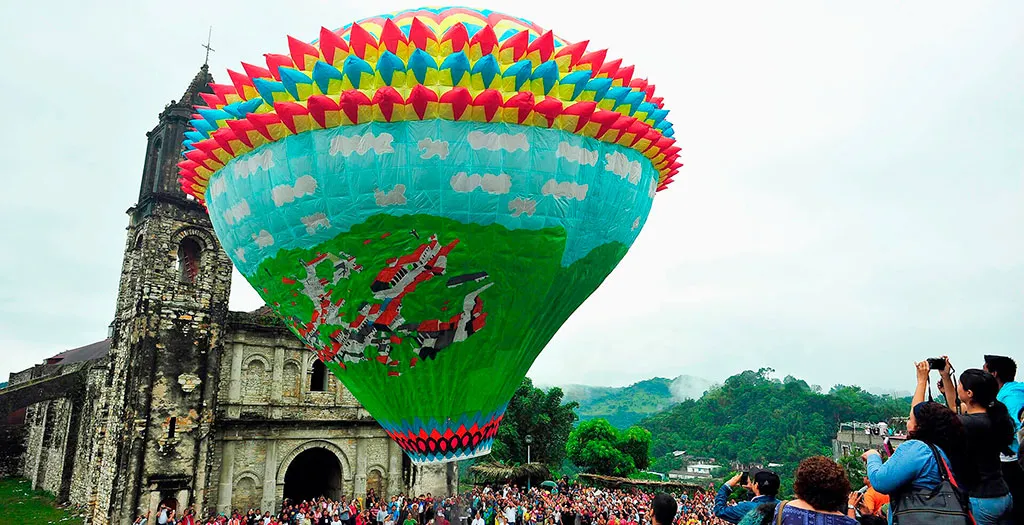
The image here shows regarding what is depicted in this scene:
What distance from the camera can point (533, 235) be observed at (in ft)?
27.0

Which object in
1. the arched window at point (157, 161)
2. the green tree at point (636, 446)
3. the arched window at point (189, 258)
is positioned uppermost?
the arched window at point (157, 161)

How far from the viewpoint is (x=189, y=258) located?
2356 centimetres

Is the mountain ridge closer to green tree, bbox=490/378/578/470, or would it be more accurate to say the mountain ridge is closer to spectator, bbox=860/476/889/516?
green tree, bbox=490/378/578/470

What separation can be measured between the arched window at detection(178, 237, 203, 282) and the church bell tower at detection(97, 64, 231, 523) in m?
0.04

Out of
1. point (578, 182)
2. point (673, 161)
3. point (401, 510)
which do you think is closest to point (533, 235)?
point (578, 182)

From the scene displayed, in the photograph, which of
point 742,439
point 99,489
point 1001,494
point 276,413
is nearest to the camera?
point 1001,494

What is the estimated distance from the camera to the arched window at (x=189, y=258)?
2320 centimetres

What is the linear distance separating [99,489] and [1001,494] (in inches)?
992

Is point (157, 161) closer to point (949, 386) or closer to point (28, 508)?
point (28, 508)

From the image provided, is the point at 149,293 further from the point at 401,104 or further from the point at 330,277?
the point at 401,104

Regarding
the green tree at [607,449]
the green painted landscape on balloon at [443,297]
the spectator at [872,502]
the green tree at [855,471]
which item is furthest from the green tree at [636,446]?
the spectator at [872,502]

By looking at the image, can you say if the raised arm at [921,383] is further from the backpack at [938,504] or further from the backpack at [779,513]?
the backpack at [779,513]

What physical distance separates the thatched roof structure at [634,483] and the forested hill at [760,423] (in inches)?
1134

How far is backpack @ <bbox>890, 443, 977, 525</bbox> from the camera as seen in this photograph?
8.80 feet
